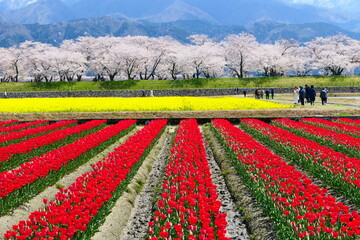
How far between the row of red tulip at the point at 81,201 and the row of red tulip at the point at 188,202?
115 centimetres

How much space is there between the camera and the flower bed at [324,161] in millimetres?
8297

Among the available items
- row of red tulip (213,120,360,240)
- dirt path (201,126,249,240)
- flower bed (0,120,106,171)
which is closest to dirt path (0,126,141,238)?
flower bed (0,120,106,171)

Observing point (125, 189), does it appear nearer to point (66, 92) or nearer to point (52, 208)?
point (52, 208)

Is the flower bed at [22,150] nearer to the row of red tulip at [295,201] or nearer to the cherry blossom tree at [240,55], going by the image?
the row of red tulip at [295,201]

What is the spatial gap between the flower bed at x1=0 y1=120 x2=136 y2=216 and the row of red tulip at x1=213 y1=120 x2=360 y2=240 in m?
5.29

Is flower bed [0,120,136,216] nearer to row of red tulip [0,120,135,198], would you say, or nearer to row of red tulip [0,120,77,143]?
row of red tulip [0,120,135,198]

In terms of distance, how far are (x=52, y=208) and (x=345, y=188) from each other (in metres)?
6.46

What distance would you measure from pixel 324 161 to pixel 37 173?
8053 millimetres

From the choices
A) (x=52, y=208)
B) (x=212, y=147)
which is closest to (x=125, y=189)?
(x=52, y=208)

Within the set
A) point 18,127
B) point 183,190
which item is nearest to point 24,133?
point 18,127

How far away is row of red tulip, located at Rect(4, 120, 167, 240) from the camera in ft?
17.9

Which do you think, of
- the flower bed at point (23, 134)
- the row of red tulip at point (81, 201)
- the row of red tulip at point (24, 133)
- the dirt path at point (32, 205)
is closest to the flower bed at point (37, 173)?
the dirt path at point (32, 205)

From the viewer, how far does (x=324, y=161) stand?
1048cm

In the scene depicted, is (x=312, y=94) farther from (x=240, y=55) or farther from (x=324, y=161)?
(x=240, y=55)
